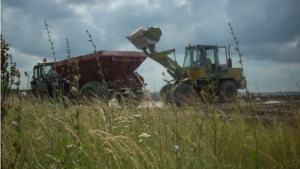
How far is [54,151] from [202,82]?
10.0 metres

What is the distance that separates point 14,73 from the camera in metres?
1.50

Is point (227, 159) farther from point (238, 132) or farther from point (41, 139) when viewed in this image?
point (41, 139)

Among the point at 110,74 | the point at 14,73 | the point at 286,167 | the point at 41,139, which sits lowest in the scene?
the point at 286,167

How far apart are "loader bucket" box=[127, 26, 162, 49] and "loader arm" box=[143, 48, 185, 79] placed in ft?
1.29

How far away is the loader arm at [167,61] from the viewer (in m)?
12.1

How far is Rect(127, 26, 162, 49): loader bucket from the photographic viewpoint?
11.4 meters

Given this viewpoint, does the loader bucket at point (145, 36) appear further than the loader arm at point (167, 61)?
No

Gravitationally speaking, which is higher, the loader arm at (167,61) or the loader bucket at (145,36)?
the loader bucket at (145,36)

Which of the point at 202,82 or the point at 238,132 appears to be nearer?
the point at 238,132

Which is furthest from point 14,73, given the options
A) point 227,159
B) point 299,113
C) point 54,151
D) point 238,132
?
point 299,113

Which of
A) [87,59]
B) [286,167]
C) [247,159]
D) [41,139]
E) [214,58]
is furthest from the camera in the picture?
[214,58]

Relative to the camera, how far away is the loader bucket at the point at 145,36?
37.4 feet

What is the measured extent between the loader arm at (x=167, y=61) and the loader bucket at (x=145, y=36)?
394 millimetres

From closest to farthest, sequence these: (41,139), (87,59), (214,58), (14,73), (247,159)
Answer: (14,73) → (247,159) → (41,139) → (87,59) → (214,58)
